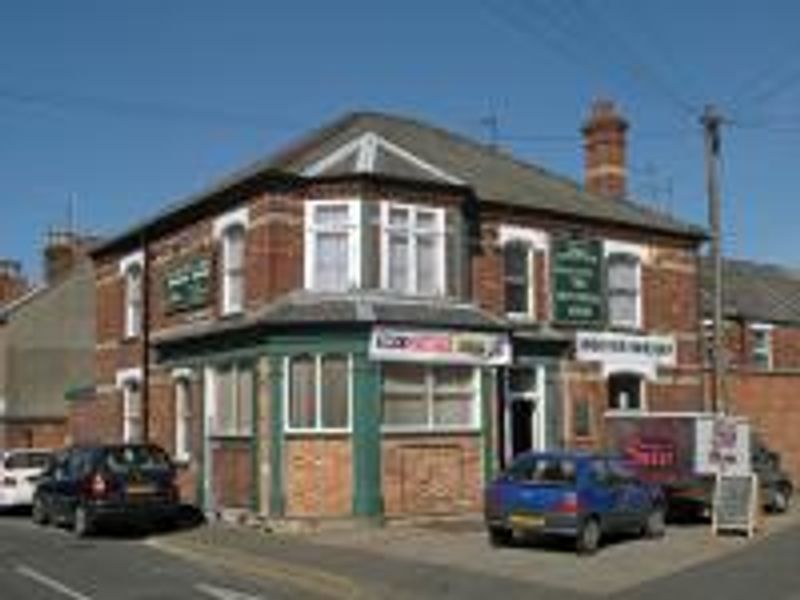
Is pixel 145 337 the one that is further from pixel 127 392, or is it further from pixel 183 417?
pixel 183 417

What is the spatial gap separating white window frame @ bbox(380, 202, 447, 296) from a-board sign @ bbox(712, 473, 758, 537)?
6.63 meters

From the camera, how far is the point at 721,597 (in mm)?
15695

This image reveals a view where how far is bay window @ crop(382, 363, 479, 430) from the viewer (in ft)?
80.3

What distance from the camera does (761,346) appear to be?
37906 millimetres

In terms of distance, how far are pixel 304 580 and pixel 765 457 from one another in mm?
14003

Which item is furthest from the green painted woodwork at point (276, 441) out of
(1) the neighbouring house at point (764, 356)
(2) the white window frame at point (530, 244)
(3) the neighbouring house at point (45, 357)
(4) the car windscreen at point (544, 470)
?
(3) the neighbouring house at point (45, 357)

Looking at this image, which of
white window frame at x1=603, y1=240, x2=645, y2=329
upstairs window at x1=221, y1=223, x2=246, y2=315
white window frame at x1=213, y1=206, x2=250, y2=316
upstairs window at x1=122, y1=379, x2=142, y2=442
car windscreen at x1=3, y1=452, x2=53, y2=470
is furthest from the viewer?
upstairs window at x1=122, y1=379, x2=142, y2=442

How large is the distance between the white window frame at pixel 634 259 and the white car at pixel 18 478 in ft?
43.2

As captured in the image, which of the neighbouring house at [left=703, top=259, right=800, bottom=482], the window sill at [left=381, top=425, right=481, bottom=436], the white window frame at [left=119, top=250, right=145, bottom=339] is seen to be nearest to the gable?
the window sill at [left=381, top=425, right=481, bottom=436]

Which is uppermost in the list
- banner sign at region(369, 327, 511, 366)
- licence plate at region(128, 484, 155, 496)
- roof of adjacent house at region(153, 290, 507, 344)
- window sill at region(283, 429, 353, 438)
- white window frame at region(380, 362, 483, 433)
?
roof of adjacent house at region(153, 290, 507, 344)

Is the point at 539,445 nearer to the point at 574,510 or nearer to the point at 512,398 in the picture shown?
the point at 512,398

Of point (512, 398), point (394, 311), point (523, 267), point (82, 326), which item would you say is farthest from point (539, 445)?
point (82, 326)

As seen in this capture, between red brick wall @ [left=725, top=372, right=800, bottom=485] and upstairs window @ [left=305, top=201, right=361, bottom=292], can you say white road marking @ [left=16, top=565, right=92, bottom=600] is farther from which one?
red brick wall @ [left=725, top=372, right=800, bottom=485]

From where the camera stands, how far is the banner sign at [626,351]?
29.4 metres
